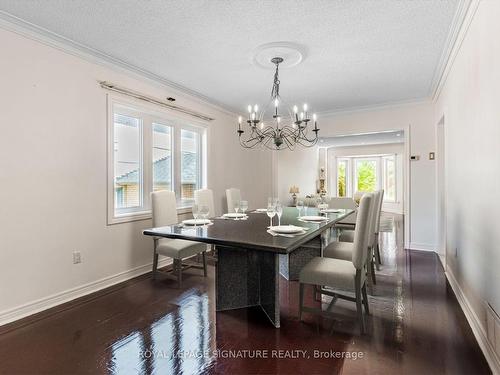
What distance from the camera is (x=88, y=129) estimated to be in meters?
2.92

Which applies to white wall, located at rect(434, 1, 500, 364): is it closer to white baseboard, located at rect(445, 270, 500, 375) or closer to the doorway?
white baseboard, located at rect(445, 270, 500, 375)

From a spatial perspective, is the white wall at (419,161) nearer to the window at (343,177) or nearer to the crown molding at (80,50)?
the crown molding at (80,50)

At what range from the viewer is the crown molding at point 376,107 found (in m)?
4.66

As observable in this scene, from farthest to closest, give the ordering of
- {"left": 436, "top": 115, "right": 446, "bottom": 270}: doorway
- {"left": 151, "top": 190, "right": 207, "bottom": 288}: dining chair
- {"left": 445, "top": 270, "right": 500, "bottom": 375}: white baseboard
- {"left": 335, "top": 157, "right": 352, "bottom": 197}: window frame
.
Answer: {"left": 335, "top": 157, "right": 352, "bottom": 197}: window frame < {"left": 436, "top": 115, "right": 446, "bottom": 270}: doorway < {"left": 151, "top": 190, "right": 207, "bottom": 288}: dining chair < {"left": 445, "top": 270, "right": 500, "bottom": 375}: white baseboard

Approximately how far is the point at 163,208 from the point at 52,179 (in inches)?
43.1

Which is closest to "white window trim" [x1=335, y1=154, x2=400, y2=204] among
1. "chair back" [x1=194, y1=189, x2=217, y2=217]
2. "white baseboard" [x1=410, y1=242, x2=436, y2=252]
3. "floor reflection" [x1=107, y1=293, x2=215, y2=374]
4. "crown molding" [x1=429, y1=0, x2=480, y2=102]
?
"white baseboard" [x1=410, y1=242, x2=436, y2=252]

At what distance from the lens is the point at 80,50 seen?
2797 mm

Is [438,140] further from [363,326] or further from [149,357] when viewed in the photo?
[149,357]

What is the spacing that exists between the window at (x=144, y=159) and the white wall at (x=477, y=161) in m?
3.31

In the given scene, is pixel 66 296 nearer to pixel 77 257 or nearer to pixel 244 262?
pixel 77 257

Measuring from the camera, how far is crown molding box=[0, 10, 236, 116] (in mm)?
2332

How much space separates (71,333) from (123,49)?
2.59 m

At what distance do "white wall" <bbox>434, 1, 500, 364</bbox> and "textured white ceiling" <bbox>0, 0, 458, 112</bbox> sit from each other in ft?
1.33

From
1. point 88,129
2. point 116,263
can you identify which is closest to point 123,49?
point 88,129
